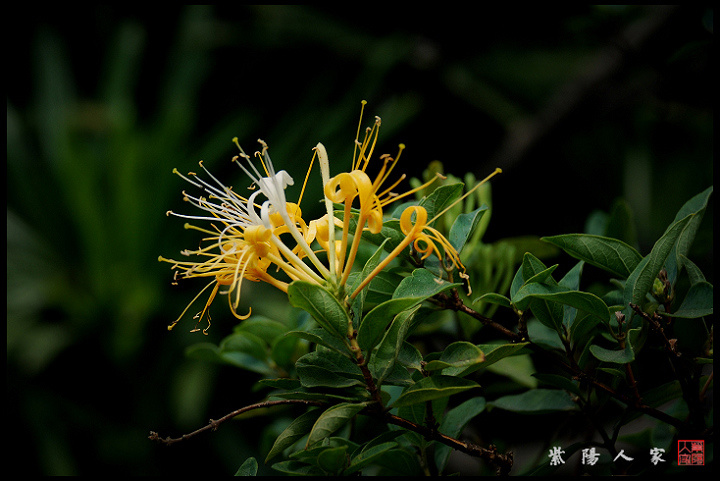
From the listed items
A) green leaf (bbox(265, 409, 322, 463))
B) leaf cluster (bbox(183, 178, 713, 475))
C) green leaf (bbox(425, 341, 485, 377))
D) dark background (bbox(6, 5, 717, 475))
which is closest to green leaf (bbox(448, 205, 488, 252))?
leaf cluster (bbox(183, 178, 713, 475))

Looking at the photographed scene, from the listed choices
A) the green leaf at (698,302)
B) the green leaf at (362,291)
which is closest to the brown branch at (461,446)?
the green leaf at (362,291)

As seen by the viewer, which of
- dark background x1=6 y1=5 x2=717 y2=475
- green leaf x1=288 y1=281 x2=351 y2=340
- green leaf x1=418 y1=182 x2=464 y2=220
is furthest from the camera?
dark background x1=6 y1=5 x2=717 y2=475

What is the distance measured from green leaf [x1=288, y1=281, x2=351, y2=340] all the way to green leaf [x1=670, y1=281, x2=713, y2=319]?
30 cm

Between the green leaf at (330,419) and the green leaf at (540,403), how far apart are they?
0.78 ft

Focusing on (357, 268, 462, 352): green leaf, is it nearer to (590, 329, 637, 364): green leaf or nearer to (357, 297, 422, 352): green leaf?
(357, 297, 422, 352): green leaf

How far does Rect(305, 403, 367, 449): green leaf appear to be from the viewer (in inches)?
18.4

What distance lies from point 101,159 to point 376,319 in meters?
2.51

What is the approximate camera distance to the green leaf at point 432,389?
449 mm

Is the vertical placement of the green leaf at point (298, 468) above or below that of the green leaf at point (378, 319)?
below

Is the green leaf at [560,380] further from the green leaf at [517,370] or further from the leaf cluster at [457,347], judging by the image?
the green leaf at [517,370]

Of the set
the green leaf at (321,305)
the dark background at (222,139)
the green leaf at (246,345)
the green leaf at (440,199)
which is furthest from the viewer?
the dark background at (222,139)

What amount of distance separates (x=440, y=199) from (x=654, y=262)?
0.19 meters

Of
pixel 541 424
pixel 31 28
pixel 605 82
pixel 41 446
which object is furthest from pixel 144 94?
pixel 541 424

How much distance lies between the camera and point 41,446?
1806mm
